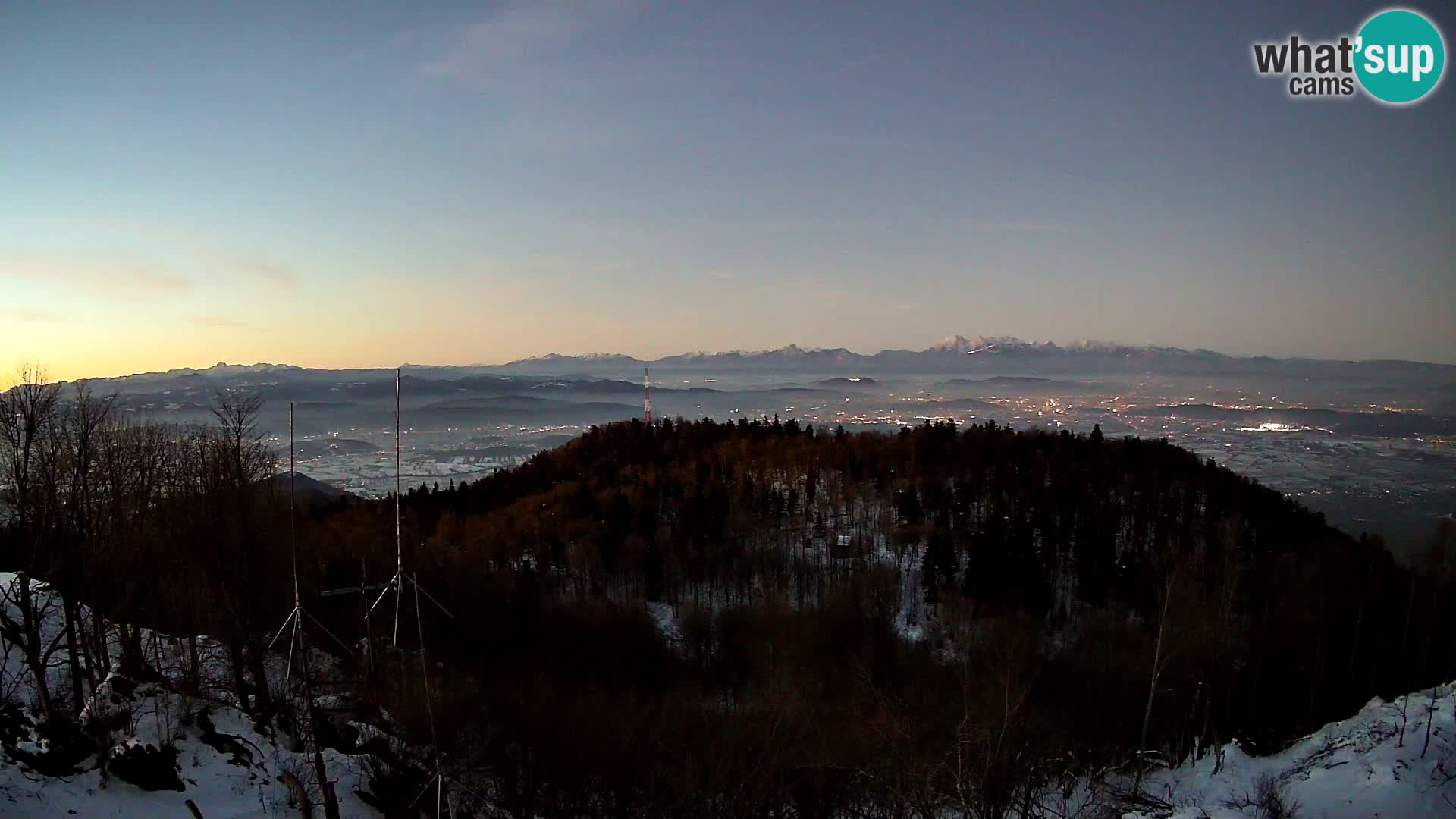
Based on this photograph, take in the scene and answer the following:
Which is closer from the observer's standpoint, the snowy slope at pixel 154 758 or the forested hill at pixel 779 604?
the snowy slope at pixel 154 758

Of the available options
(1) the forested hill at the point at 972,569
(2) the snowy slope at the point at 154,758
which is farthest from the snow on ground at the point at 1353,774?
(2) the snowy slope at the point at 154,758

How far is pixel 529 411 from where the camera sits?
15938 cm

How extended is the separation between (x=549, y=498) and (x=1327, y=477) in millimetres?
92704

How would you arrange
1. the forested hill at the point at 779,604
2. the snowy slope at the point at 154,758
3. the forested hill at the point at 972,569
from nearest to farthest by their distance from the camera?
the snowy slope at the point at 154,758, the forested hill at the point at 779,604, the forested hill at the point at 972,569

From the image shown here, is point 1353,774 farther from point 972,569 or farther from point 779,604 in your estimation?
point 972,569

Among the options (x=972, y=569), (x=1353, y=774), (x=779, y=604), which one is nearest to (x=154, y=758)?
(x=1353, y=774)

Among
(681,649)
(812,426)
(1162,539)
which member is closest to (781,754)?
(681,649)

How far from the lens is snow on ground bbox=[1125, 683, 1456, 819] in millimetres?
23031

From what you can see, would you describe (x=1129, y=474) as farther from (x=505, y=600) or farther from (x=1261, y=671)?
(x=505, y=600)

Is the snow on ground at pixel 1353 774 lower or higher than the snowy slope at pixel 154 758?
lower

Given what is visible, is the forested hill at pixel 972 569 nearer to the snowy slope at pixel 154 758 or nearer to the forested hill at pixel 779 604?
the forested hill at pixel 779 604

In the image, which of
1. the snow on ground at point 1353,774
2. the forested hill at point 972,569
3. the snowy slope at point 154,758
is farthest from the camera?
the forested hill at point 972,569

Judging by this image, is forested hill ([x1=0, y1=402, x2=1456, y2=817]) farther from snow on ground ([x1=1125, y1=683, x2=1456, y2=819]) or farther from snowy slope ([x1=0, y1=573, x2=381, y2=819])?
snow on ground ([x1=1125, y1=683, x2=1456, y2=819])

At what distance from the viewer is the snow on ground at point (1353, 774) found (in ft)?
75.6
